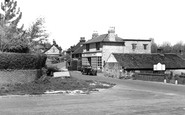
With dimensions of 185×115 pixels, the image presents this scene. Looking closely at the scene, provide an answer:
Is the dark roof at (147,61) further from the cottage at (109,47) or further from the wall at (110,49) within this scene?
the wall at (110,49)

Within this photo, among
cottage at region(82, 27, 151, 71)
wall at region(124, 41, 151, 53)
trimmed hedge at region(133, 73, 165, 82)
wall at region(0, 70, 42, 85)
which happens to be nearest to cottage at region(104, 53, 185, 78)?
trimmed hedge at region(133, 73, 165, 82)

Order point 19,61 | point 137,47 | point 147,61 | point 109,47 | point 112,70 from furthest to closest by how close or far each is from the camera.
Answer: point 137,47 < point 109,47 < point 147,61 < point 112,70 < point 19,61

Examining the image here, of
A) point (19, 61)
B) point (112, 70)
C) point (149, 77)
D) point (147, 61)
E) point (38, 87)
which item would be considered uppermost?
point (147, 61)

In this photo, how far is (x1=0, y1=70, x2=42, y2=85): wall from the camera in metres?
24.3

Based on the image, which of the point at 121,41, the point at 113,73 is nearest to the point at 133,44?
the point at 121,41

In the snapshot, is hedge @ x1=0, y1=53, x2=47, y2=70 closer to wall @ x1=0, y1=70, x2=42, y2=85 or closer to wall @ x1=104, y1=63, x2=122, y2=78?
wall @ x1=0, y1=70, x2=42, y2=85

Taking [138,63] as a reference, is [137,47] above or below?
above

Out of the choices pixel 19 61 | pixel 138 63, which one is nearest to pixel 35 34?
pixel 19 61

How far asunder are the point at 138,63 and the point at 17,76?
2964cm

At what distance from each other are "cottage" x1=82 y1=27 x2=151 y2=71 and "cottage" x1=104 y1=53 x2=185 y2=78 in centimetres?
836

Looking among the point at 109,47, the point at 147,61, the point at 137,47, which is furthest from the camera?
the point at 137,47

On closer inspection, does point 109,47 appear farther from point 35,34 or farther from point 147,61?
point 35,34

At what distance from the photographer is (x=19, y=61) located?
25.2 meters

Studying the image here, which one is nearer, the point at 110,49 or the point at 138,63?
the point at 138,63
